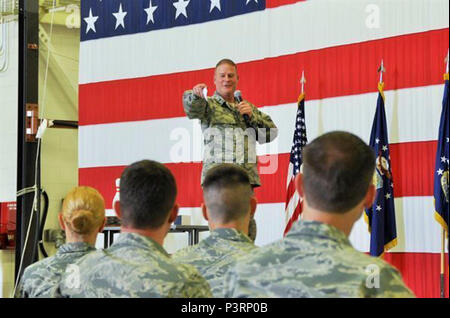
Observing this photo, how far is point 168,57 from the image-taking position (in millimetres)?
6719

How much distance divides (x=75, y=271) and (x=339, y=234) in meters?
0.76

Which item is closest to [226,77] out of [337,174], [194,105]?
[194,105]

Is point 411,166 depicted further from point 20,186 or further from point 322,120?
point 20,186

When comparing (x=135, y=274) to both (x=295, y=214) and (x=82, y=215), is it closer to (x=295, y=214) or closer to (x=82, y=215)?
(x=82, y=215)

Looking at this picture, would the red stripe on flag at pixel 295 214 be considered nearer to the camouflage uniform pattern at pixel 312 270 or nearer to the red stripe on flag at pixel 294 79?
the red stripe on flag at pixel 294 79

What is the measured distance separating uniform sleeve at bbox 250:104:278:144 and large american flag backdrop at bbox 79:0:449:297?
86 centimetres

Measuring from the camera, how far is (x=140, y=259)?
72.2 inches

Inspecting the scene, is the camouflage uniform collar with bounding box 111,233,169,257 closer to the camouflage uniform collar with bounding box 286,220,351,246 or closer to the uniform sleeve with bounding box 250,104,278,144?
the camouflage uniform collar with bounding box 286,220,351,246

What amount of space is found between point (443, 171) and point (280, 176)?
4.72 feet

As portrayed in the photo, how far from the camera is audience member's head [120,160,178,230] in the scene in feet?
6.44

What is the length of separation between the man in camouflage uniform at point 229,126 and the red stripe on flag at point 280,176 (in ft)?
3.28

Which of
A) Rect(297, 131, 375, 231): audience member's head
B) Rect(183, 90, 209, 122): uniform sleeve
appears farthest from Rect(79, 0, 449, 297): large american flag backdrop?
Rect(297, 131, 375, 231): audience member's head

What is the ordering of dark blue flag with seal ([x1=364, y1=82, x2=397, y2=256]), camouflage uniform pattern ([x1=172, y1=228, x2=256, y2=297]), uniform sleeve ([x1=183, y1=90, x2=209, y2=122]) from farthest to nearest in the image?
dark blue flag with seal ([x1=364, y1=82, x2=397, y2=256]) → uniform sleeve ([x1=183, y1=90, x2=209, y2=122]) → camouflage uniform pattern ([x1=172, y1=228, x2=256, y2=297])
